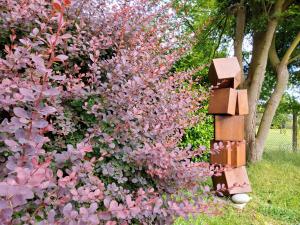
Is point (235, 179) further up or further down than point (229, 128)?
further down

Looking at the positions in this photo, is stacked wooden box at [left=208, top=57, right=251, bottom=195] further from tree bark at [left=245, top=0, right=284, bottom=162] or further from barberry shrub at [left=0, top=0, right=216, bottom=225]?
tree bark at [left=245, top=0, right=284, bottom=162]

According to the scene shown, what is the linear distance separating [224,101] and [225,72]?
1.17 ft

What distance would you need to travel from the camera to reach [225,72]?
3732 millimetres

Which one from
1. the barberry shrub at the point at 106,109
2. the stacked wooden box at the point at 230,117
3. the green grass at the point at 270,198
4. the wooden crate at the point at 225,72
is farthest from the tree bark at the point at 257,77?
the barberry shrub at the point at 106,109

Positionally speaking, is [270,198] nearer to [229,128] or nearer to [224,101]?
[229,128]

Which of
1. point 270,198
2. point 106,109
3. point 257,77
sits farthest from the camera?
point 257,77

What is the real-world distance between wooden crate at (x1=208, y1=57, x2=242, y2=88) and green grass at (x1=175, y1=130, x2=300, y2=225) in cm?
154

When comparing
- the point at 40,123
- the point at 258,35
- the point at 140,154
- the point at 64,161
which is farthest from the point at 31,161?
the point at 258,35

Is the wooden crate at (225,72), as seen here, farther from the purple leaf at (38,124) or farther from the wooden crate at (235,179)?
the purple leaf at (38,124)

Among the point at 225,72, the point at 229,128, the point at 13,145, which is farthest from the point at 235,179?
the point at 13,145

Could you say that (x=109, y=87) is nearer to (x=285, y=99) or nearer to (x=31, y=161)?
(x=31, y=161)

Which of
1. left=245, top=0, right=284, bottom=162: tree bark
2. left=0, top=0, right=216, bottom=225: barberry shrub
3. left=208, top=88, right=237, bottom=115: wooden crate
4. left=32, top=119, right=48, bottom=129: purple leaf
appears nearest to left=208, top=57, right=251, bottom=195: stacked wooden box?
left=208, top=88, right=237, bottom=115: wooden crate

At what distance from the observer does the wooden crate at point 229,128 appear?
390 centimetres

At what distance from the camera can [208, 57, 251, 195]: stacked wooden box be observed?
3.77 metres
